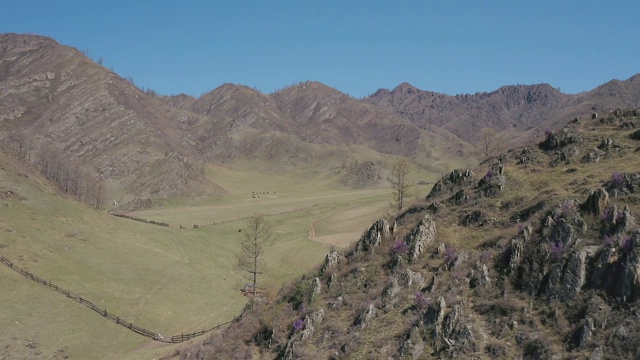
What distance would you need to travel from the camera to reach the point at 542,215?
3033 cm

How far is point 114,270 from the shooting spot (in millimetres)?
70625

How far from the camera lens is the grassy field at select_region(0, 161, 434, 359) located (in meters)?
51.3

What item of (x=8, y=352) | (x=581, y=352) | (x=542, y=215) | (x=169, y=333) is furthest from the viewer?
(x=169, y=333)

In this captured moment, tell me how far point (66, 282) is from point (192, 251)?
26.7 m

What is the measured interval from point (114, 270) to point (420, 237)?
54.8 m

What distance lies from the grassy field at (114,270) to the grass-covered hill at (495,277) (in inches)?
509

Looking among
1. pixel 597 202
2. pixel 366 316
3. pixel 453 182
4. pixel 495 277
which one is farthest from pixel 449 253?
pixel 453 182

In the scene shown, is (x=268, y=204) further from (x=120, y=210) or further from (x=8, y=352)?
(x=8, y=352)

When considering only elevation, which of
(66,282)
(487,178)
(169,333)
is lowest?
(169,333)

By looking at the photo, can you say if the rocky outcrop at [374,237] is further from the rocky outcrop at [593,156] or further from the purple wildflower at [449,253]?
the rocky outcrop at [593,156]

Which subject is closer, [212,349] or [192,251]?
[212,349]

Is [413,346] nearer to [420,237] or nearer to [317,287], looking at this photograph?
[420,237]

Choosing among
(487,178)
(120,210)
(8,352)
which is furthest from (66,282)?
(120,210)

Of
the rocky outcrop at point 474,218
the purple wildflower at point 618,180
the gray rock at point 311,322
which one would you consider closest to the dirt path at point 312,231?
the rocky outcrop at point 474,218
